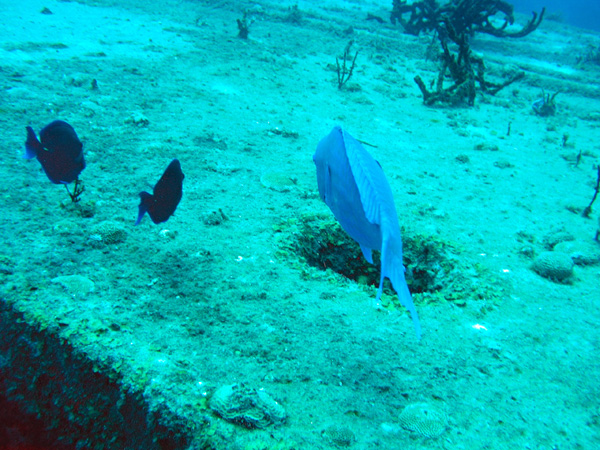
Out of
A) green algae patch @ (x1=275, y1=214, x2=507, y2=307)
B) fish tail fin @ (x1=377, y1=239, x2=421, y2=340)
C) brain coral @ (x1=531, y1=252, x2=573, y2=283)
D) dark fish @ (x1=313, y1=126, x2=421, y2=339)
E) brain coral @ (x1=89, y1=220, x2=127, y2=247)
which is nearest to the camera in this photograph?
fish tail fin @ (x1=377, y1=239, x2=421, y2=340)

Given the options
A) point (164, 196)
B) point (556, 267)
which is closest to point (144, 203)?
point (164, 196)

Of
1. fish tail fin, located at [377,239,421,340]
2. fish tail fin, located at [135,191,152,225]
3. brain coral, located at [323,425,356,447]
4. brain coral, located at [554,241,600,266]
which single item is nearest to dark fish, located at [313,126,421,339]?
fish tail fin, located at [377,239,421,340]

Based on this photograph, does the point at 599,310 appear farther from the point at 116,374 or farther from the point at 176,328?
the point at 116,374

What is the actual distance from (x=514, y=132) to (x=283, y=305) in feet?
19.4

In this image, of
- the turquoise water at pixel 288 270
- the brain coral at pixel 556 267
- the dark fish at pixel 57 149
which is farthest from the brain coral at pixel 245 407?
the brain coral at pixel 556 267

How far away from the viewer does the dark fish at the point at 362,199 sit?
3.88 ft

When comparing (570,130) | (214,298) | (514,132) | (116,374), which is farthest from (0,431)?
(570,130)

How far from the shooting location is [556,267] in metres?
2.89

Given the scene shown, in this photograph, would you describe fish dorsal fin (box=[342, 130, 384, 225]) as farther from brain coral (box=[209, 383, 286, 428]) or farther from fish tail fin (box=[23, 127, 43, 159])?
fish tail fin (box=[23, 127, 43, 159])

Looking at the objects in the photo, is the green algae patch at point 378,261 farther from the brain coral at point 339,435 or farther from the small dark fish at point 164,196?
the brain coral at point 339,435

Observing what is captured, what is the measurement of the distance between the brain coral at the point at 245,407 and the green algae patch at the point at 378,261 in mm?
1113

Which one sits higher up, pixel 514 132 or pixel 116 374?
pixel 514 132

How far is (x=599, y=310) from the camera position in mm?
2645

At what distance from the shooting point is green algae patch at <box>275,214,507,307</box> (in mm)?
2693
